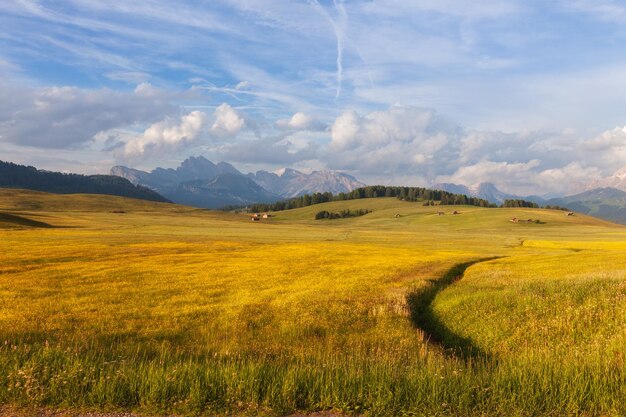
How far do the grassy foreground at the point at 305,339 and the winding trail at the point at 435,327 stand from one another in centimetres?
13

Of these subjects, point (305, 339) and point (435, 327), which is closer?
point (305, 339)

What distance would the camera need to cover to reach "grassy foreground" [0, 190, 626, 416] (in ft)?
31.4

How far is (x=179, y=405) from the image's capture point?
30.3ft

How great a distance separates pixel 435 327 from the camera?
2177 cm

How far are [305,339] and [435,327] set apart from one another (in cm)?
751

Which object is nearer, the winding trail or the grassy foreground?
the grassy foreground

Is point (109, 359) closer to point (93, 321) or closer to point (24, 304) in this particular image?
point (93, 321)

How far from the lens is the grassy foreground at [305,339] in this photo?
959 cm

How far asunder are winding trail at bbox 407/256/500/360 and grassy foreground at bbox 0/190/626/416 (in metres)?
0.13

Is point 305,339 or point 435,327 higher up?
point 305,339

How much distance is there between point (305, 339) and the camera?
18.4 m

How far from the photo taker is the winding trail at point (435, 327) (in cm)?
1814

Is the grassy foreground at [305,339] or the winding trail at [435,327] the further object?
the winding trail at [435,327]

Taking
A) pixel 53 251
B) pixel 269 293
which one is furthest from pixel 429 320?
pixel 53 251
